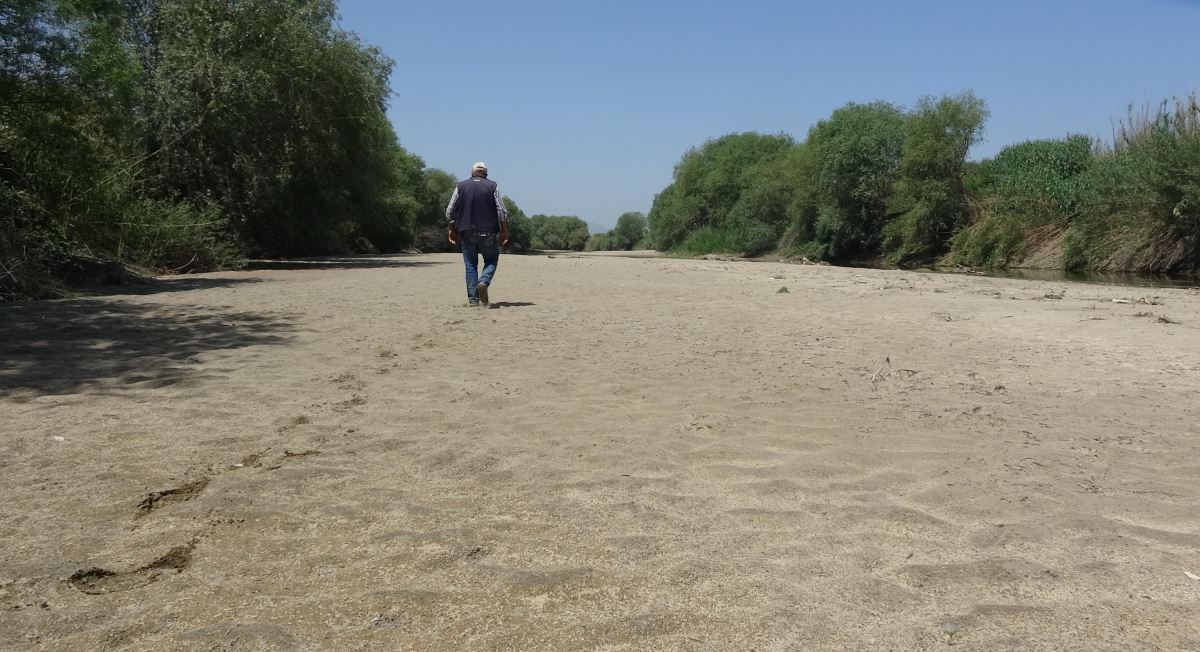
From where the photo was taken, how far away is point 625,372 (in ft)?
23.2

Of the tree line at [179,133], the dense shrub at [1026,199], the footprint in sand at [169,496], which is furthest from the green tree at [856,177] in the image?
the footprint in sand at [169,496]

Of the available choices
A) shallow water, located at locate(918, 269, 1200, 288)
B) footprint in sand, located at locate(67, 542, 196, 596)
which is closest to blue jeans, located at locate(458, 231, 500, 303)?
footprint in sand, located at locate(67, 542, 196, 596)

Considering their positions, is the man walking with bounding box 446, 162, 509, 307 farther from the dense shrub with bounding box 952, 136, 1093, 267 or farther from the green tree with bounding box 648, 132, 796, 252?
the green tree with bounding box 648, 132, 796, 252

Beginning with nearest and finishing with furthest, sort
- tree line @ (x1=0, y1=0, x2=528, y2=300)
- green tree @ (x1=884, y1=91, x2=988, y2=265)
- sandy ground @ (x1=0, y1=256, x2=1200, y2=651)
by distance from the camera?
Result: sandy ground @ (x1=0, y1=256, x2=1200, y2=651) < tree line @ (x1=0, y1=0, x2=528, y2=300) < green tree @ (x1=884, y1=91, x2=988, y2=265)

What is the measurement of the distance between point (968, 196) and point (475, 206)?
32.1 meters

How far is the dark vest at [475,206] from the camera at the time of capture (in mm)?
11414

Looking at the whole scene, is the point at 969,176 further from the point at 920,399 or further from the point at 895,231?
the point at 920,399

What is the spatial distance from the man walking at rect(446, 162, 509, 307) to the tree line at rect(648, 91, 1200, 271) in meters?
23.6

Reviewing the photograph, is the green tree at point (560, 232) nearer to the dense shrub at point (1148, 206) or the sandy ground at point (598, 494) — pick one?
the dense shrub at point (1148, 206)

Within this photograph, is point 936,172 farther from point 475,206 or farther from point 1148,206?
point 475,206

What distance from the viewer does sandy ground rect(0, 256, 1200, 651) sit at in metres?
2.82

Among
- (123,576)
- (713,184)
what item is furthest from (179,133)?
(713,184)

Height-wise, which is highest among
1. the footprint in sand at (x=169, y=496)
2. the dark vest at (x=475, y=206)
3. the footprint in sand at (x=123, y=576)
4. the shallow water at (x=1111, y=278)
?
the dark vest at (x=475, y=206)

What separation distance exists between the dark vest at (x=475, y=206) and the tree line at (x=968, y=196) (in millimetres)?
23725
